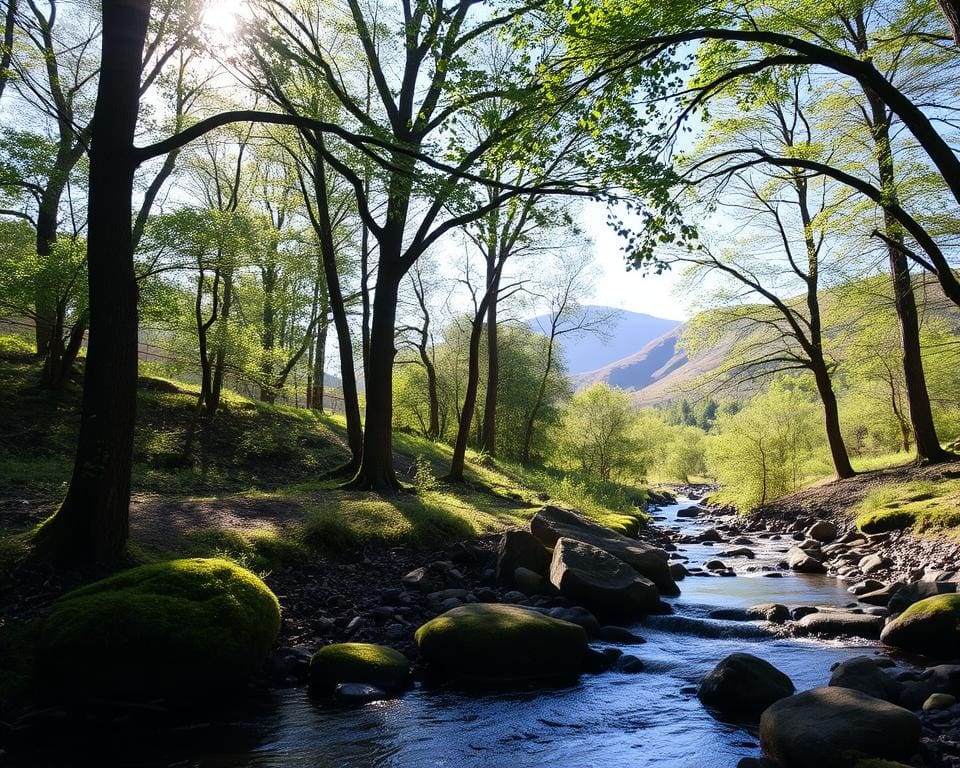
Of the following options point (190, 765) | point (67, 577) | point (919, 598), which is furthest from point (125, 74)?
point (919, 598)

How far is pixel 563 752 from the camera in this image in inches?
206

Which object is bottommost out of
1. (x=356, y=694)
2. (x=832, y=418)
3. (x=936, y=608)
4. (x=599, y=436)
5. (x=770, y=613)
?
(x=770, y=613)

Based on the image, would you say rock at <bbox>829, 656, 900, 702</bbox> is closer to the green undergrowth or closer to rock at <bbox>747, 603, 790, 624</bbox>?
rock at <bbox>747, 603, 790, 624</bbox>

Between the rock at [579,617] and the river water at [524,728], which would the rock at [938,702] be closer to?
the river water at [524,728]

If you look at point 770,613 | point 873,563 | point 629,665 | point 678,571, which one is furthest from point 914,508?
point 629,665

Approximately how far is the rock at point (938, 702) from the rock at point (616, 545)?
577cm

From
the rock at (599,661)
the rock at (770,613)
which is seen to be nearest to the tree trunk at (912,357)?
the rock at (770,613)

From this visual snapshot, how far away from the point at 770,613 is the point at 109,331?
9692 millimetres

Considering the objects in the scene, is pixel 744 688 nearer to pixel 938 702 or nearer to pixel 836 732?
pixel 836 732

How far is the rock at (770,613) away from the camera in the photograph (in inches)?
363

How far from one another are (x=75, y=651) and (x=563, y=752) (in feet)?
13.9

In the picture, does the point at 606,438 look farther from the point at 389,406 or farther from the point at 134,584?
the point at 134,584

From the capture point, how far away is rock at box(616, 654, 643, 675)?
24.1ft

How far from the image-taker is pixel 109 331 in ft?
23.5
